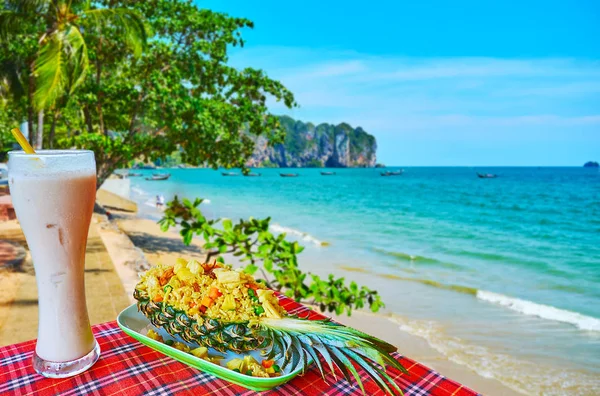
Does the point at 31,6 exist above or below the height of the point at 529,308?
above

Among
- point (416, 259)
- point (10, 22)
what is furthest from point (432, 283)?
point (10, 22)

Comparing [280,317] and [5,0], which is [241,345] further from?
[5,0]

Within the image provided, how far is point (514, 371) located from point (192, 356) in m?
5.37

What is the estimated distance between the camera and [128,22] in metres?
8.23

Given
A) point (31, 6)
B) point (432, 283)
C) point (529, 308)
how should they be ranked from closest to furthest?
point (529, 308), point (31, 6), point (432, 283)

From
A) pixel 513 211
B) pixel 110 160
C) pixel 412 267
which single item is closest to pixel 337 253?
pixel 412 267

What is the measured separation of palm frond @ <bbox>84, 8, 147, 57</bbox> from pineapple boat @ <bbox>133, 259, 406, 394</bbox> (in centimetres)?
843

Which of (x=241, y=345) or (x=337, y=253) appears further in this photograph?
(x=337, y=253)

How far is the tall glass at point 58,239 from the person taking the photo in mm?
963

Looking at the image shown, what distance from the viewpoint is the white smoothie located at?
0.97m

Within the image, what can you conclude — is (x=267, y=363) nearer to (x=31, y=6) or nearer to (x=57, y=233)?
(x=57, y=233)

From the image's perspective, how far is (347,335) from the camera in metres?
0.93

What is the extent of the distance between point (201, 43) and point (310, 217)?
45.0ft

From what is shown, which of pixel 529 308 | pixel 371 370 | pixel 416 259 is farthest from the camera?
pixel 416 259
